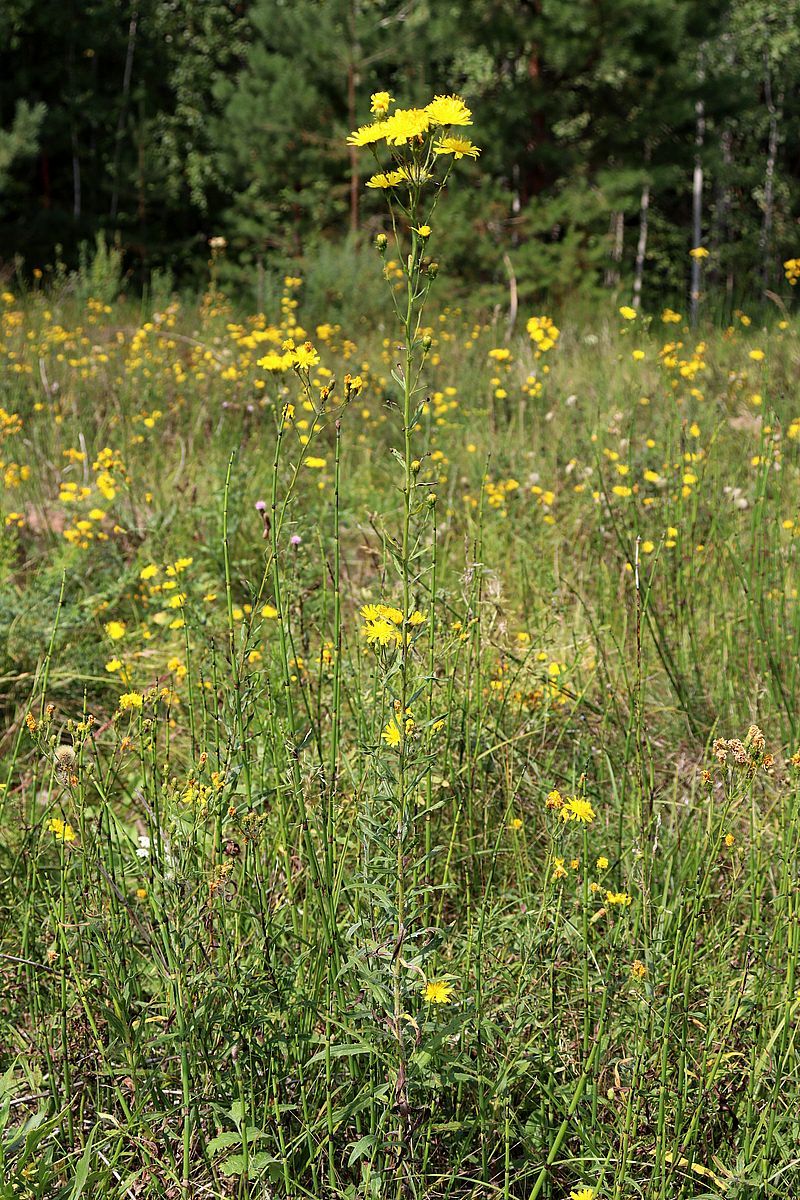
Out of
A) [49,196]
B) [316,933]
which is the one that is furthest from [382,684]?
[49,196]

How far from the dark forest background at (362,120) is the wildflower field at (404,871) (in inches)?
197

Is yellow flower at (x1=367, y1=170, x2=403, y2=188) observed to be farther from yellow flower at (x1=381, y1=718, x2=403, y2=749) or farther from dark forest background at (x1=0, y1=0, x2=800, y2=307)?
dark forest background at (x1=0, y1=0, x2=800, y2=307)

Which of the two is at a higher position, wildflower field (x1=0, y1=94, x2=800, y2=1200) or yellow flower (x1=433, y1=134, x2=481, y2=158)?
yellow flower (x1=433, y1=134, x2=481, y2=158)

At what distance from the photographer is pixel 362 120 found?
10.8 meters

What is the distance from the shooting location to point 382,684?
1096 millimetres

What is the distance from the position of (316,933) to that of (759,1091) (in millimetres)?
625

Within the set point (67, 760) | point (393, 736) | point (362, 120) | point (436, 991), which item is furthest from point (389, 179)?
point (362, 120)

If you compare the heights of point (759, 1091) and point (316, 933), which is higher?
point (316, 933)

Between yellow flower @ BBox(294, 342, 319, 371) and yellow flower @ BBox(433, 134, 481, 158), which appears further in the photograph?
yellow flower @ BBox(294, 342, 319, 371)

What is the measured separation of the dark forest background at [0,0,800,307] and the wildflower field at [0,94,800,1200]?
5.00 meters

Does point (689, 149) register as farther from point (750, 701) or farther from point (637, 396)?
point (750, 701)

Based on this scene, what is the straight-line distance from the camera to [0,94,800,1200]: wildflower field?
1115 millimetres

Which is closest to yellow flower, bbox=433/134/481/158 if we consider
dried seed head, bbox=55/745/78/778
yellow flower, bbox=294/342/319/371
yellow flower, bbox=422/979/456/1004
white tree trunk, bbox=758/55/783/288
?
yellow flower, bbox=294/342/319/371

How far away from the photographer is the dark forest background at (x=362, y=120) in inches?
377
